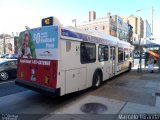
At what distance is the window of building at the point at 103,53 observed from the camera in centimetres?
905

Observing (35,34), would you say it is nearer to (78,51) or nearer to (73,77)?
(78,51)

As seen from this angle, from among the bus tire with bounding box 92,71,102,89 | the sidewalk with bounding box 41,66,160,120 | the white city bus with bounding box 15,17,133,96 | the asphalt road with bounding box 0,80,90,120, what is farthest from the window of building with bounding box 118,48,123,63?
the asphalt road with bounding box 0,80,90,120

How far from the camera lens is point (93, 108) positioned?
5945 millimetres

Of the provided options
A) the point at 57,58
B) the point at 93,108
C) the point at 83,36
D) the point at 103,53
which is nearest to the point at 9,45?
the point at 103,53

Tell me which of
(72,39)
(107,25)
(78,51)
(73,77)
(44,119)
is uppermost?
(107,25)

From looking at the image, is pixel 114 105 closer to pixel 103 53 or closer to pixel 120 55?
pixel 103 53

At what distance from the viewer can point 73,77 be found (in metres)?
6.64

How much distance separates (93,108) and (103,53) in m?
4.22

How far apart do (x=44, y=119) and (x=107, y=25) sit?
5703cm

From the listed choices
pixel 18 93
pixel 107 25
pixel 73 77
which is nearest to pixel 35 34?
pixel 73 77

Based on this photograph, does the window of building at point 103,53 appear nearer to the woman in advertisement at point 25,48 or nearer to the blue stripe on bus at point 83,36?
the blue stripe on bus at point 83,36

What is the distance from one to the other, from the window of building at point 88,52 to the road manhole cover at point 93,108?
1886 mm

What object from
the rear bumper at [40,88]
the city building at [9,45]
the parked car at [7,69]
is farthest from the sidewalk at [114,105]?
the city building at [9,45]

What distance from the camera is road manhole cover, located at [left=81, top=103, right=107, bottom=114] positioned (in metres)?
5.66
